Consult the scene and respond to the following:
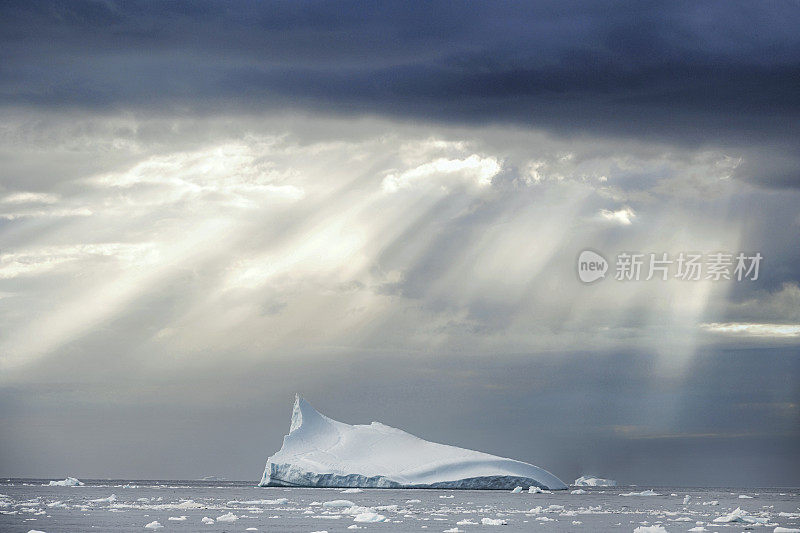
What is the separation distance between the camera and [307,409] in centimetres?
8262

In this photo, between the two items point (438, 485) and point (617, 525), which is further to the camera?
point (438, 485)

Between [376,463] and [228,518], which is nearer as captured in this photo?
[228,518]

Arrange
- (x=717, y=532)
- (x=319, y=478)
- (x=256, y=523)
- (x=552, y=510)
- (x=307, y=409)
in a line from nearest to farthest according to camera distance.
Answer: (x=717, y=532) → (x=256, y=523) → (x=552, y=510) → (x=319, y=478) → (x=307, y=409)

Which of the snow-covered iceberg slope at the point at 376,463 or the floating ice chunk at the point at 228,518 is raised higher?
the snow-covered iceberg slope at the point at 376,463

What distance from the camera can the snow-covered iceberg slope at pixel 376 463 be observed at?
246 ft

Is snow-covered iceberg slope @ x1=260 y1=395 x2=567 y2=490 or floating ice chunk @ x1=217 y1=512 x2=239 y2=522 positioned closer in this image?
floating ice chunk @ x1=217 y1=512 x2=239 y2=522

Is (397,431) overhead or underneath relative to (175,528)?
overhead

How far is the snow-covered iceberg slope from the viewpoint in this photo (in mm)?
74875

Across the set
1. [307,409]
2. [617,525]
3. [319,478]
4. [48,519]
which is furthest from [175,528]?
[307,409]

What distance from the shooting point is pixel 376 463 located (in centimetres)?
7806

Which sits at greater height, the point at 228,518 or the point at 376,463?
the point at 376,463

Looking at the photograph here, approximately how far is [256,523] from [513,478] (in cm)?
4333

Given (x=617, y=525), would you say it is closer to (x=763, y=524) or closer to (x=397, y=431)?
(x=763, y=524)

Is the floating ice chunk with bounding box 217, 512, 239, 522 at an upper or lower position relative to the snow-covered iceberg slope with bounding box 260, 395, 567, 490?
lower
